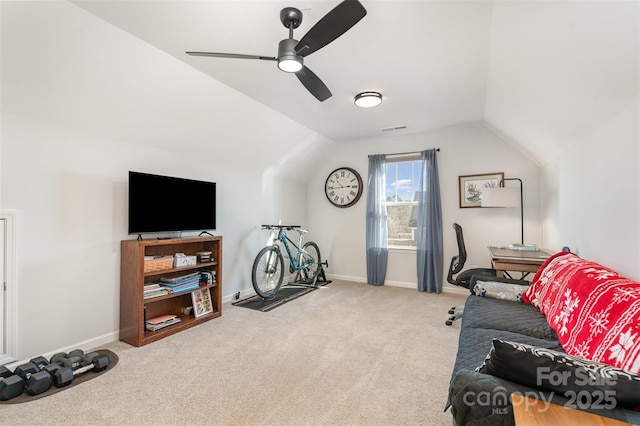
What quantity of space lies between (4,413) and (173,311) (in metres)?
1.65

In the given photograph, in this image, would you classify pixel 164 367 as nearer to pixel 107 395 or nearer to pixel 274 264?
pixel 107 395

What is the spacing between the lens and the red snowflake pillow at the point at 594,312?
4.14ft

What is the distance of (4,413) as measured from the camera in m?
1.85

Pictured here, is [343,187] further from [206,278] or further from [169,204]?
[169,204]

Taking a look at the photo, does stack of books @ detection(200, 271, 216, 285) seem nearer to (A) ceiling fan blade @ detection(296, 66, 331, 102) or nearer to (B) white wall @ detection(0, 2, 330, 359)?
(B) white wall @ detection(0, 2, 330, 359)

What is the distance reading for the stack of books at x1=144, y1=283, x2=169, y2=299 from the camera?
296 cm

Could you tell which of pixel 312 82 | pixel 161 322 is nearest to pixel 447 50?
pixel 312 82

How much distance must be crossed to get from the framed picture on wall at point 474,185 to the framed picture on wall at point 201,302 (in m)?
3.86

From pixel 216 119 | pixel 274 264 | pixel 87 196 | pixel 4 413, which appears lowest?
pixel 4 413

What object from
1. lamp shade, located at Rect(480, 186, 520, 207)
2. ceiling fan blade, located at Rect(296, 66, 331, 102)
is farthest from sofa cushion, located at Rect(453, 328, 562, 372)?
lamp shade, located at Rect(480, 186, 520, 207)

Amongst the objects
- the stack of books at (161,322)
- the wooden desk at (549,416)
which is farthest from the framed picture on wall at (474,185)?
the stack of books at (161,322)

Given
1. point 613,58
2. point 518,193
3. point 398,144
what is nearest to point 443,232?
point 518,193

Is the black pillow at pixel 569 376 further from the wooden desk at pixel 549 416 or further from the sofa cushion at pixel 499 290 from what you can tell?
the sofa cushion at pixel 499 290

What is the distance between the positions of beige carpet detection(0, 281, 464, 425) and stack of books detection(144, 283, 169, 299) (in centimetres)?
45
